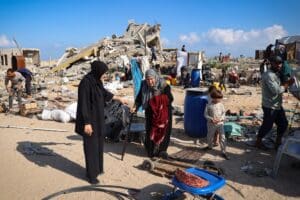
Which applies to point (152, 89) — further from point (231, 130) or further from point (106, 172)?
point (231, 130)

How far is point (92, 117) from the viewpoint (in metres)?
4.53

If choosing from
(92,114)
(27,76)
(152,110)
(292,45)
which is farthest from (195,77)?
(92,114)

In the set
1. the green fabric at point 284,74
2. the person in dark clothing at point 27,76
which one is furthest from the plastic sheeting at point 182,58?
the green fabric at point 284,74

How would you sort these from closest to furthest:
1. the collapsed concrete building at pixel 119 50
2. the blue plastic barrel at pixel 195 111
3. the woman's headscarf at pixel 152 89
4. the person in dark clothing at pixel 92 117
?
1. the person in dark clothing at pixel 92 117
2. the woman's headscarf at pixel 152 89
3. the blue plastic barrel at pixel 195 111
4. the collapsed concrete building at pixel 119 50

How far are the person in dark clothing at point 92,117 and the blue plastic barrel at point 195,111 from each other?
8.04ft

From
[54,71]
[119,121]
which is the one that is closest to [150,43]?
[54,71]

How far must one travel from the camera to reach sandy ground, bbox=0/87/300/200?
168 inches

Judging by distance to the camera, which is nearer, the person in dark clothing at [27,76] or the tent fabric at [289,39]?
the tent fabric at [289,39]

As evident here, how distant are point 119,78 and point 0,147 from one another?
40.0ft

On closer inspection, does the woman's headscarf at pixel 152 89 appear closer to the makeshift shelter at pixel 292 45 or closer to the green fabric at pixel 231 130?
the green fabric at pixel 231 130

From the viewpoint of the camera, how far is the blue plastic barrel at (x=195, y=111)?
651 cm

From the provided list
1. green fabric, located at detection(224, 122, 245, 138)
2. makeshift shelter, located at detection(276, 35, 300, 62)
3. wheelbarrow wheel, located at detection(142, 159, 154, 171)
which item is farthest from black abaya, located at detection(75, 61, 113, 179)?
makeshift shelter, located at detection(276, 35, 300, 62)

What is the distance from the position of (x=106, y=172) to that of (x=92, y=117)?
1054 millimetres

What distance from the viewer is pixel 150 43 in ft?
95.0
